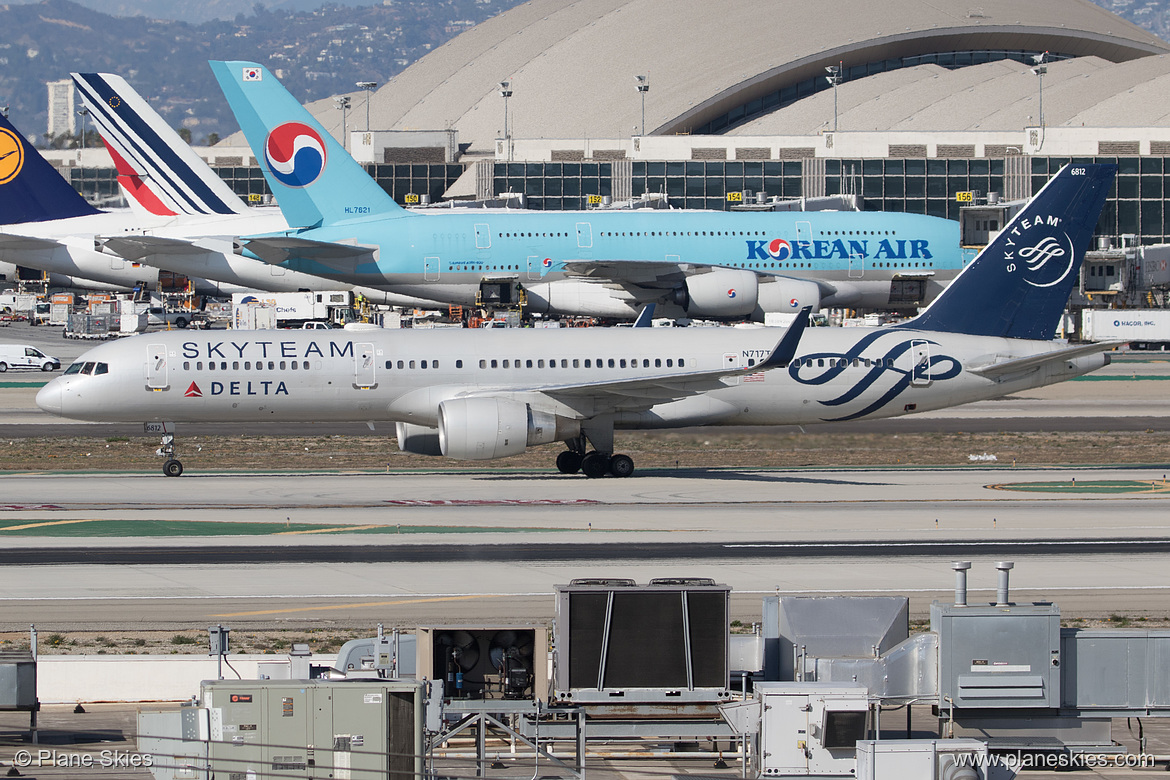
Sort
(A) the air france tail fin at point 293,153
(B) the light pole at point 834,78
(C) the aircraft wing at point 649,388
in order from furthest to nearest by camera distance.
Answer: (B) the light pole at point 834,78 < (A) the air france tail fin at point 293,153 < (C) the aircraft wing at point 649,388

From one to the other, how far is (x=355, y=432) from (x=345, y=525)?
19.9 metres

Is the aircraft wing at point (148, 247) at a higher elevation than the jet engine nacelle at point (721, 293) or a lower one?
higher

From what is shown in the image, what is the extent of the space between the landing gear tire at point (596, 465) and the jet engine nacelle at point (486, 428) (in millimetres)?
2588

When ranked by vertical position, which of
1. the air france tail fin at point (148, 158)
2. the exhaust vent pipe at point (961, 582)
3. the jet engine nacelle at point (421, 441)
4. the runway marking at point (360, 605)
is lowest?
the runway marking at point (360, 605)

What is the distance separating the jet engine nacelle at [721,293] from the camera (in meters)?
70.7

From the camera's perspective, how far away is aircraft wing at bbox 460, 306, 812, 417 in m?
40.2

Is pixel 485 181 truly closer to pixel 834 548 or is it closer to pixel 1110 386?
pixel 1110 386

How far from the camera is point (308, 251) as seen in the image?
7138cm

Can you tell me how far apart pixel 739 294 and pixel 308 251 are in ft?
67.0

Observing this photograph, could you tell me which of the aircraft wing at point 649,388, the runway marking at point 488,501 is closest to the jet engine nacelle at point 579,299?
the aircraft wing at point 649,388

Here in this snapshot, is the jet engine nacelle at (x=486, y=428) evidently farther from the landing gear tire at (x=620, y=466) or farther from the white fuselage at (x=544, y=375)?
the landing gear tire at (x=620, y=466)

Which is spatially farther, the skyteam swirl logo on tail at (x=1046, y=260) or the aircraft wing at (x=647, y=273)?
the aircraft wing at (x=647, y=273)

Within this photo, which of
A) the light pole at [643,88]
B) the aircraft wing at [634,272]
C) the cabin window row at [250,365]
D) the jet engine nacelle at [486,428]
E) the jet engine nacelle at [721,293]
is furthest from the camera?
the light pole at [643,88]

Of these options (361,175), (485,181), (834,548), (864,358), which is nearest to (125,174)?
(361,175)
